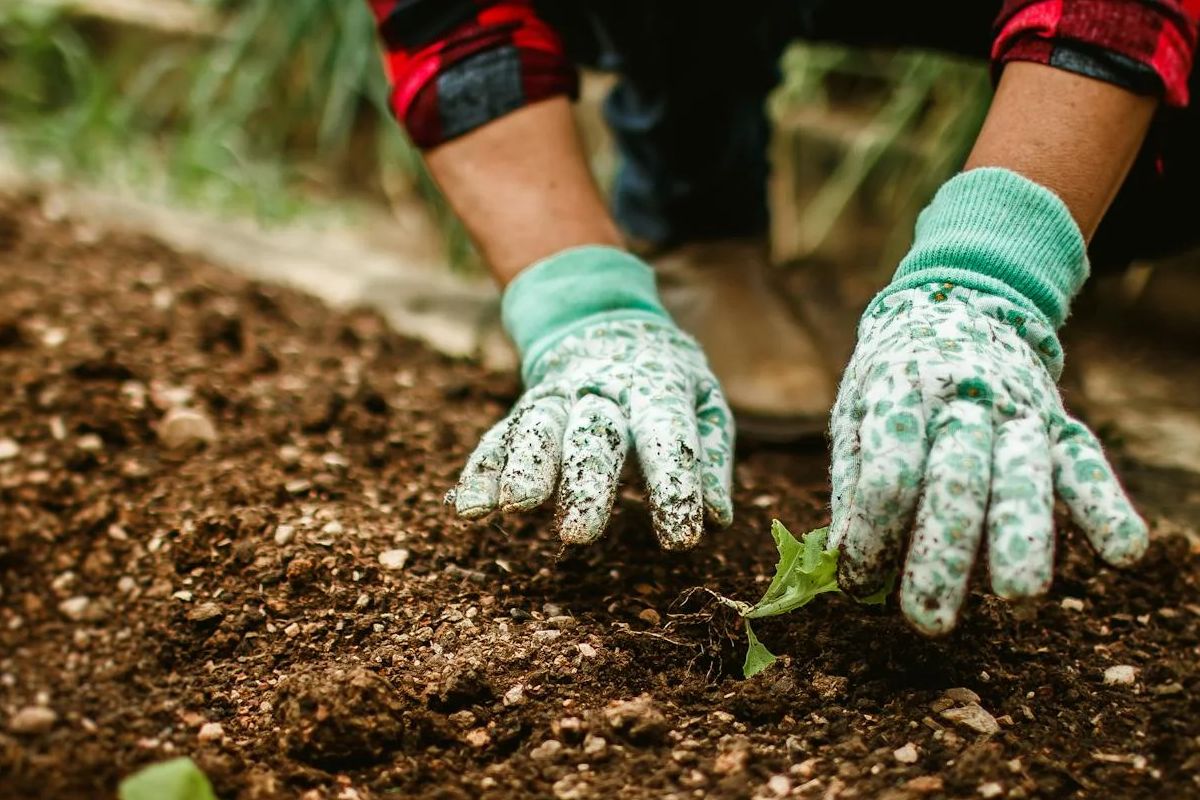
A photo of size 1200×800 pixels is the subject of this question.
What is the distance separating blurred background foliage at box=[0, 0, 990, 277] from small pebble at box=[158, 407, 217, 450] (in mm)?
987

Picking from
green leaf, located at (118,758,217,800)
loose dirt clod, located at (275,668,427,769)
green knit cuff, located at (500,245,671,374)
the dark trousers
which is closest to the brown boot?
the dark trousers

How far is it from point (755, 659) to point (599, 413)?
27 cm

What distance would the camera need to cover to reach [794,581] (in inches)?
36.9

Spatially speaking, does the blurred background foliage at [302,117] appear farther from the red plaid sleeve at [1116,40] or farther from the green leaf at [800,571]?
the green leaf at [800,571]

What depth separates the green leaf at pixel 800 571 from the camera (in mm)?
918

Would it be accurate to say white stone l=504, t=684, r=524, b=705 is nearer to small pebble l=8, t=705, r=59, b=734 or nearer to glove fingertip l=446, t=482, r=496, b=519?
glove fingertip l=446, t=482, r=496, b=519

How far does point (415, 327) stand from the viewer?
1.93 meters

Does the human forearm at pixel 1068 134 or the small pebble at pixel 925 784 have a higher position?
the human forearm at pixel 1068 134

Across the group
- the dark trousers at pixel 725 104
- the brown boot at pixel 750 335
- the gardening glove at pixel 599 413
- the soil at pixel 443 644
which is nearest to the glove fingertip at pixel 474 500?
the gardening glove at pixel 599 413

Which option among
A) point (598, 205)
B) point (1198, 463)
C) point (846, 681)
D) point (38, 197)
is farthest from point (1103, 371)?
point (38, 197)

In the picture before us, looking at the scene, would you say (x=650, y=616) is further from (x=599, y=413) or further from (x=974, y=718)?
(x=974, y=718)

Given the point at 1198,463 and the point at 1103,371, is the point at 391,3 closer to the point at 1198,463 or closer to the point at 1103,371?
the point at 1198,463

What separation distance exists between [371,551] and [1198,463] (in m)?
1.24

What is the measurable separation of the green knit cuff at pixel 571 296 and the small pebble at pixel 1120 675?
0.57 metres
